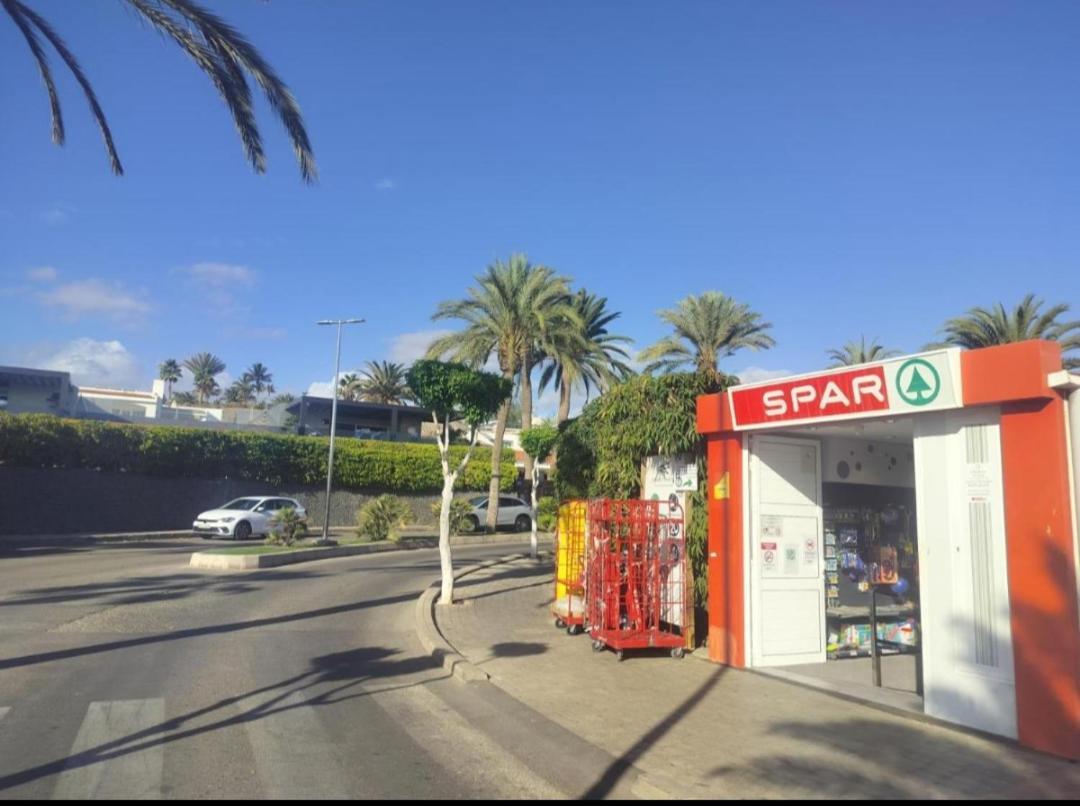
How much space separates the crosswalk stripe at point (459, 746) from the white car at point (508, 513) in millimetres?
25241

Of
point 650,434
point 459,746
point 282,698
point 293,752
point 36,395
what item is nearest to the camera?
point 293,752

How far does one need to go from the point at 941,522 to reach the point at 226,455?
1233 inches

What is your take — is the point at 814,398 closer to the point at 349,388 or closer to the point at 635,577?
the point at 635,577

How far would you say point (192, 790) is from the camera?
16.2ft

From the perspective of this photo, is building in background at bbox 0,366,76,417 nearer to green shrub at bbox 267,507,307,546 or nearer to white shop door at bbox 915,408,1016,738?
green shrub at bbox 267,507,307,546

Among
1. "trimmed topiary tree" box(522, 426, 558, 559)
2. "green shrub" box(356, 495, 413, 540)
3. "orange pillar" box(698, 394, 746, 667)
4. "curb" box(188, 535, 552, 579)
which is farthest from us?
"green shrub" box(356, 495, 413, 540)

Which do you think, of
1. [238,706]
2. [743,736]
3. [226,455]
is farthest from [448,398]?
[226,455]

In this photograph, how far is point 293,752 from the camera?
582 cm

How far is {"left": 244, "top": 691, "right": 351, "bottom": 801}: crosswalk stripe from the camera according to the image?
16.6 ft

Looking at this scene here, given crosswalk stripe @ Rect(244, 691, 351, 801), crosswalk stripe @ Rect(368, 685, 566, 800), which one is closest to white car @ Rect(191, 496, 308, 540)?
crosswalk stripe @ Rect(368, 685, 566, 800)

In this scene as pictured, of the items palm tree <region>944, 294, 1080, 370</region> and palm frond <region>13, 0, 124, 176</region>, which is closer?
palm frond <region>13, 0, 124, 176</region>

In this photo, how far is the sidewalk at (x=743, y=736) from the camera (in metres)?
5.36

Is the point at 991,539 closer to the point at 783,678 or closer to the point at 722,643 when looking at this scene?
the point at 783,678

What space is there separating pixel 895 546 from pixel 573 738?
21.7 feet
